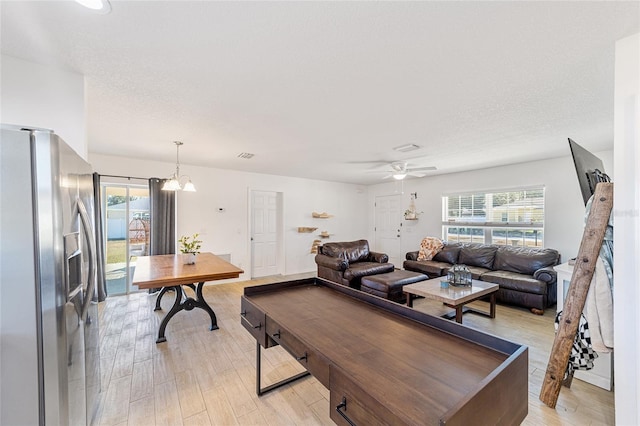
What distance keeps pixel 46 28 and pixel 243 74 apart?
42.3 inches

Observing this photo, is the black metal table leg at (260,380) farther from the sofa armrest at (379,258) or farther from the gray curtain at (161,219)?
the gray curtain at (161,219)

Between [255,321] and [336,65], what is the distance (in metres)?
1.82

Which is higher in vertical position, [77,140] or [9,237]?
[77,140]

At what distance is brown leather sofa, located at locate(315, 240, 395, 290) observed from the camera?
15.3 feet

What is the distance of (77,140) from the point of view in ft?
6.47

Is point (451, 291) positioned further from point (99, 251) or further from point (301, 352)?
point (99, 251)

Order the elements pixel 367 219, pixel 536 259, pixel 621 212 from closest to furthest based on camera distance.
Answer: pixel 621 212, pixel 536 259, pixel 367 219

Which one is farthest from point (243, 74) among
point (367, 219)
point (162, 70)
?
point (367, 219)

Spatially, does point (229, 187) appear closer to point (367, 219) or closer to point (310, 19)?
point (367, 219)

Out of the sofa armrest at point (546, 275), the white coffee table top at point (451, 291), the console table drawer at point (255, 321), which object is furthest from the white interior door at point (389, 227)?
the console table drawer at point (255, 321)

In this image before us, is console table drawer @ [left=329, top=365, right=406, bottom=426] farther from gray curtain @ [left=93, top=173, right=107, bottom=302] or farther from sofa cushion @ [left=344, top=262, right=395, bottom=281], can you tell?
gray curtain @ [left=93, top=173, right=107, bottom=302]

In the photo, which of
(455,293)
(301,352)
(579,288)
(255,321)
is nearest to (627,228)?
(579,288)

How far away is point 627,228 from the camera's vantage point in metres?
1.58

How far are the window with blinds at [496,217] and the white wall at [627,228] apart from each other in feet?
12.6
